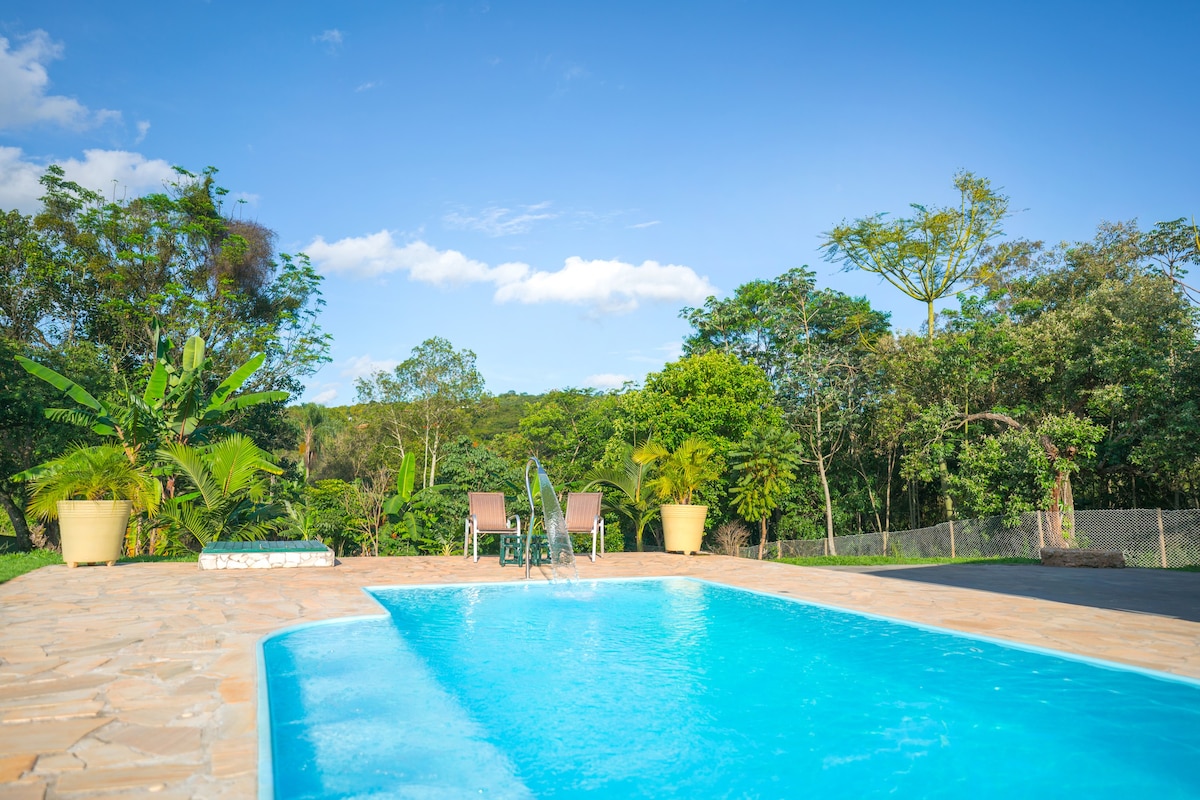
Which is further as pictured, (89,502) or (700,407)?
(700,407)

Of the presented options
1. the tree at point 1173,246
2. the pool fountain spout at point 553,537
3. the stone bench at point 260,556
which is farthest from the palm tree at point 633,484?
the tree at point 1173,246

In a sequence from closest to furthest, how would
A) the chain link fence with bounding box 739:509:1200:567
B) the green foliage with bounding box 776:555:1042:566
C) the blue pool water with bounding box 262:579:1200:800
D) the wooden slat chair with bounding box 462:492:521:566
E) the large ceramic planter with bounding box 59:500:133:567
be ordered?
the blue pool water with bounding box 262:579:1200:800
the large ceramic planter with bounding box 59:500:133:567
the wooden slat chair with bounding box 462:492:521:566
the chain link fence with bounding box 739:509:1200:567
the green foliage with bounding box 776:555:1042:566

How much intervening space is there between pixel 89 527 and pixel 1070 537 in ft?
51.3

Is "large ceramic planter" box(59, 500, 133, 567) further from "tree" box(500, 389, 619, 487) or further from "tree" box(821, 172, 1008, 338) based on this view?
"tree" box(821, 172, 1008, 338)

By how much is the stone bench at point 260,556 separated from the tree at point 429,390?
25786 millimetres

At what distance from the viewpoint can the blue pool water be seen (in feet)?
9.94

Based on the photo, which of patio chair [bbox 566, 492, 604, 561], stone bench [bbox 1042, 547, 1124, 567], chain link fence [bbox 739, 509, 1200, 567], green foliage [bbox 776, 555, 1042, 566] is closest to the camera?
stone bench [bbox 1042, 547, 1124, 567]

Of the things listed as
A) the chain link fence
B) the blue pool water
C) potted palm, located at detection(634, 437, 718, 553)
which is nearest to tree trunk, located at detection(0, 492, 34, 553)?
A: potted palm, located at detection(634, 437, 718, 553)

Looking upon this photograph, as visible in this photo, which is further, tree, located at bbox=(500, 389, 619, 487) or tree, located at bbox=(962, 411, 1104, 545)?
tree, located at bbox=(500, 389, 619, 487)

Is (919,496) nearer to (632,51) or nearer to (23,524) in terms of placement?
(632,51)

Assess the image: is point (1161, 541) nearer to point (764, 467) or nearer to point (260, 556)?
point (764, 467)

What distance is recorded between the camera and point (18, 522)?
15.6 metres

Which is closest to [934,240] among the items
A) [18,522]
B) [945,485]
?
[945,485]

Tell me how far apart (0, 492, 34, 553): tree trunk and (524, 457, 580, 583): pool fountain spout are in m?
11.3
